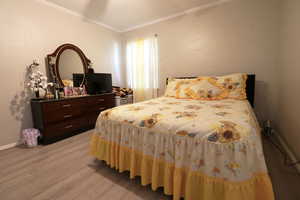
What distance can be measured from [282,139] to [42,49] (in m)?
4.20

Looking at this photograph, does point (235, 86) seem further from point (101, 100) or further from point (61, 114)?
point (61, 114)

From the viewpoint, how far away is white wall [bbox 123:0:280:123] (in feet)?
7.45

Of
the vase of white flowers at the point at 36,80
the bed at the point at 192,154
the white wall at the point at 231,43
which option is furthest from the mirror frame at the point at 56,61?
the white wall at the point at 231,43

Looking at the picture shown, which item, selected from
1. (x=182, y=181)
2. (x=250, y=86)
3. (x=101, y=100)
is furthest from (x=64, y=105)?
(x=250, y=86)

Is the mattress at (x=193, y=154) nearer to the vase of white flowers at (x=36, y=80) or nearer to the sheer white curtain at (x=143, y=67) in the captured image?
the vase of white flowers at (x=36, y=80)

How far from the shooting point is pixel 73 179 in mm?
1390

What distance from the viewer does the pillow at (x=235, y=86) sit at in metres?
2.06

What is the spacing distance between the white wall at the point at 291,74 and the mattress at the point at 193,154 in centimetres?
95

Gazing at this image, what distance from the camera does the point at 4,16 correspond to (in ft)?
6.63

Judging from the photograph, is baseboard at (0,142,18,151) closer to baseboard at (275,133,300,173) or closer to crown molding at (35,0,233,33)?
crown molding at (35,0,233,33)

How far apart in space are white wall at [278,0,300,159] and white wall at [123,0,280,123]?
239mm

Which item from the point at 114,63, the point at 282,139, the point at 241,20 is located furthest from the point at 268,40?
the point at 114,63

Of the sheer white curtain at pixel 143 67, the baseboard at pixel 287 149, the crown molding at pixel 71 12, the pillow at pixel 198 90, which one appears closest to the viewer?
the baseboard at pixel 287 149

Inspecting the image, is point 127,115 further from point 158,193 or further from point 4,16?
point 4,16
